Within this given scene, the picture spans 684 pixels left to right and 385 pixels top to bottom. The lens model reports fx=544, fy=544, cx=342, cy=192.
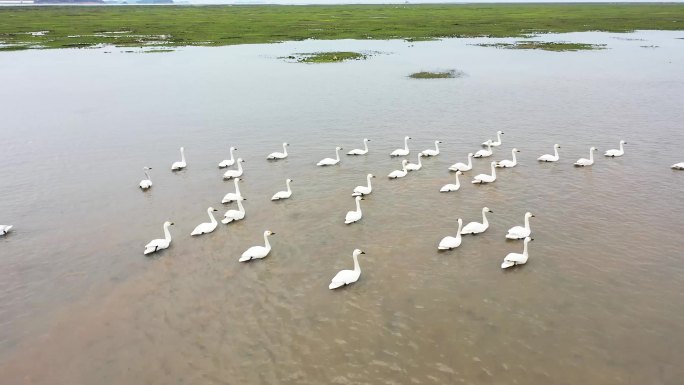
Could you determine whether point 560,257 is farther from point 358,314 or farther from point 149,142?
point 149,142

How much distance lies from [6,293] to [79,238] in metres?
3.02

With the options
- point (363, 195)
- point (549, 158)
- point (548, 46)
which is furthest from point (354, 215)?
point (548, 46)

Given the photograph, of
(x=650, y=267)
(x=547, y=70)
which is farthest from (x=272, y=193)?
(x=547, y=70)

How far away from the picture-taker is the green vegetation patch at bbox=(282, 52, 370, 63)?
51031 millimetres

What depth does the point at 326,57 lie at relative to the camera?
171 ft

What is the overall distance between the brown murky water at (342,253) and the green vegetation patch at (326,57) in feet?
66.0

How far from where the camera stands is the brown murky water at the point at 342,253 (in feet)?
33.9

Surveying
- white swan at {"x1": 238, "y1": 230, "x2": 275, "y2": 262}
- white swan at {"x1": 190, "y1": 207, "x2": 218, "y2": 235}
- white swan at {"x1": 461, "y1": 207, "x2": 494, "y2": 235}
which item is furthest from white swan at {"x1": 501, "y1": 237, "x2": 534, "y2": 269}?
white swan at {"x1": 190, "y1": 207, "x2": 218, "y2": 235}

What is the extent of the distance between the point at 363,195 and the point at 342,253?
4365 millimetres

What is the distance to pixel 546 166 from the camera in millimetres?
20750

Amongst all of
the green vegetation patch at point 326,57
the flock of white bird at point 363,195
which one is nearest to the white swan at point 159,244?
the flock of white bird at point 363,195

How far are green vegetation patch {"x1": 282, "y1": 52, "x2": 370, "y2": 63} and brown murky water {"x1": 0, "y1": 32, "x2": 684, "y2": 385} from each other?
20107mm

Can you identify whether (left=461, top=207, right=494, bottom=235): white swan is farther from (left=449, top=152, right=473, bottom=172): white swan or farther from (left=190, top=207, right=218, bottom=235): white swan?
(left=190, top=207, right=218, bottom=235): white swan

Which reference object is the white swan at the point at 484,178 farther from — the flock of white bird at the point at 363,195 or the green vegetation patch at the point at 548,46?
the green vegetation patch at the point at 548,46
